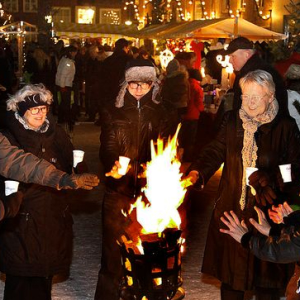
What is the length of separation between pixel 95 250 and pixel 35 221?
2696mm

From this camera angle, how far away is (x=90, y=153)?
48.9 feet

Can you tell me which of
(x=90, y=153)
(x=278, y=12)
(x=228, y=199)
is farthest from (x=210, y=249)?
(x=278, y=12)

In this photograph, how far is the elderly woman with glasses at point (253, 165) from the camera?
547 cm

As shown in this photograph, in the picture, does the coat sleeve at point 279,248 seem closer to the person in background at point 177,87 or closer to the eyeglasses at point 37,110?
the eyeglasses at point 37,110

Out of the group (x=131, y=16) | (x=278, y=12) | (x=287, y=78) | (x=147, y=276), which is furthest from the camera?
(x=131, y=16)

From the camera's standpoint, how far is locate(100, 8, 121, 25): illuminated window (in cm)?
8094

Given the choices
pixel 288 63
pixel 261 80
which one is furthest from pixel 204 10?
pixel 261 80

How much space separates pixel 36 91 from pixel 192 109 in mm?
8145

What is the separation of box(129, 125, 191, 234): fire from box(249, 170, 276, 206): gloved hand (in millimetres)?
504

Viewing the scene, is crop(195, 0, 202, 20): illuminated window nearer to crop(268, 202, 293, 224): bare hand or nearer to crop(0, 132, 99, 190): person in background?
crop(0, 132, 99, 190): person in background

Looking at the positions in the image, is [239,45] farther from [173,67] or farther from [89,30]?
[89,30]

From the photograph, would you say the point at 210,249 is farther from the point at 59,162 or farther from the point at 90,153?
the point at 90,153

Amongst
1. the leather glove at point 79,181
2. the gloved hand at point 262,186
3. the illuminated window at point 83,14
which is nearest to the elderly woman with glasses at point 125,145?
the leather glove at point 79,181

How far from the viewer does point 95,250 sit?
816 centimetres
